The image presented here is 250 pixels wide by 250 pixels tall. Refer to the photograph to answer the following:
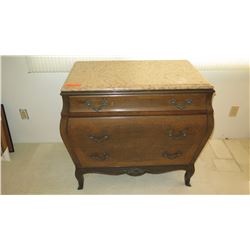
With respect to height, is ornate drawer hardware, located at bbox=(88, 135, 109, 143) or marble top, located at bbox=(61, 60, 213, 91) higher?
marble top, located at bbox=(61, 60, 213, 91)

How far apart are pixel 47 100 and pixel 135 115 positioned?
3.77 ft

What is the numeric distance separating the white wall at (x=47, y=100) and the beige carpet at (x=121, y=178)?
0.72 feet

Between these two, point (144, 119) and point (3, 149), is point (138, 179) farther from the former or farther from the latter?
point (3, 149)

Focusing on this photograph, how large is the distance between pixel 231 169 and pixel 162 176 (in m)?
0.66

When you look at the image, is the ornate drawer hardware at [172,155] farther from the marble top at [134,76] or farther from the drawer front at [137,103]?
the marble top at [134,76]

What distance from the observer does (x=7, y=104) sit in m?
2.06

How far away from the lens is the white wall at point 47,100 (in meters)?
1.92

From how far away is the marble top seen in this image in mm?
1194

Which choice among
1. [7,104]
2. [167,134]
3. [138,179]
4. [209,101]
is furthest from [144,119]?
[7,104]

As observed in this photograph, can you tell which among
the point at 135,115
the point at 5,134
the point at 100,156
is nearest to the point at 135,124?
the point at 135,115

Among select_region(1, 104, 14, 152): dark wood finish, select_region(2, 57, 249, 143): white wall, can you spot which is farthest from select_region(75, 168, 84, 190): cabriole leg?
select_region(1, 104, 14, 152): dark wood finish

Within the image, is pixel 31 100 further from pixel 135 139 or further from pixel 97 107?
pixel 135 139

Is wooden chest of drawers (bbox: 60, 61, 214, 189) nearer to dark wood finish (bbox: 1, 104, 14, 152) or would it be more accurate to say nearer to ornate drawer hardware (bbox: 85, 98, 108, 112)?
ornate drawer hardware (bbox: 85, 98, 108, 112)

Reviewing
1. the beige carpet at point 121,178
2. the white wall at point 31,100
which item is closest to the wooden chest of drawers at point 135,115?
the beige carpet at point 121,178
